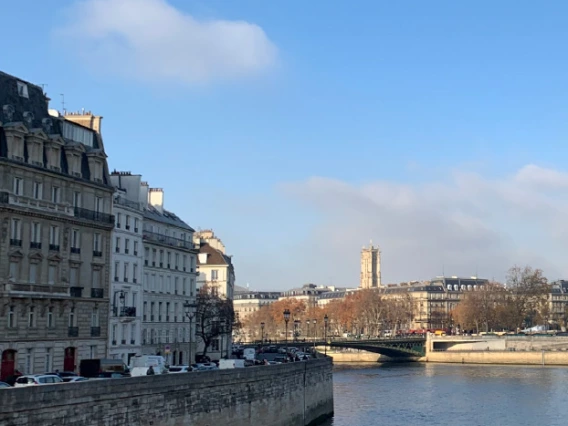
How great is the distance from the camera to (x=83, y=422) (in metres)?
32.8

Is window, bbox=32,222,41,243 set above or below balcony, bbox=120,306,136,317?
above

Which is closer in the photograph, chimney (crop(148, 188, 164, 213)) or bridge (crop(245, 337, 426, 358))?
chimney (crop(148, 188, 164, 213))

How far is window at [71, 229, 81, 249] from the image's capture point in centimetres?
5869

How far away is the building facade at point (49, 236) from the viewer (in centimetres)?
5250

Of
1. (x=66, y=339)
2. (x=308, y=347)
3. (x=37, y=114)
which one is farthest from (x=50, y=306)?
(x=308, y=347)

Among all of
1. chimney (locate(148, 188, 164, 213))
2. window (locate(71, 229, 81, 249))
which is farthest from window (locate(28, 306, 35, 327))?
chimney (locate(148, 188, 164, 213))

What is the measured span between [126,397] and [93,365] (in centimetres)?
1990

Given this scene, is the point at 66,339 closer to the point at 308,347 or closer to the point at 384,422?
the point at 384,422

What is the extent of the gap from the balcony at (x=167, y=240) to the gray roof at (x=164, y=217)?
132 centimetres

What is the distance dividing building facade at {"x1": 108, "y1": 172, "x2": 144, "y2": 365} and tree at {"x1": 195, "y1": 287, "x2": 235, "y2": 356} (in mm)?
16441

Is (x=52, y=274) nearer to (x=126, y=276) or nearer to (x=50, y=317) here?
(x=50, y=317)

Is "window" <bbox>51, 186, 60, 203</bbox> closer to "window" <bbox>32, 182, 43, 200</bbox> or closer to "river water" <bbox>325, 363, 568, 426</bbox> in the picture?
"window" <bbox>32, 182, 43, 200</bbox>

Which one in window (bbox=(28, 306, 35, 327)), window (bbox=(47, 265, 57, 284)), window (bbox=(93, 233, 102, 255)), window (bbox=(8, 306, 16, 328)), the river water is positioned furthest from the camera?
the river water

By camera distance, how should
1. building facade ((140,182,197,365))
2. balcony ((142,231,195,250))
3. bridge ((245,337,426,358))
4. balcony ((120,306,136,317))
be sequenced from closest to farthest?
1. balcony ((120,306,136,317))
2. building facade ((140,182,197,365))
3. balcony ((142,231,195,250))
4. bridge ((245,337,426,358))
